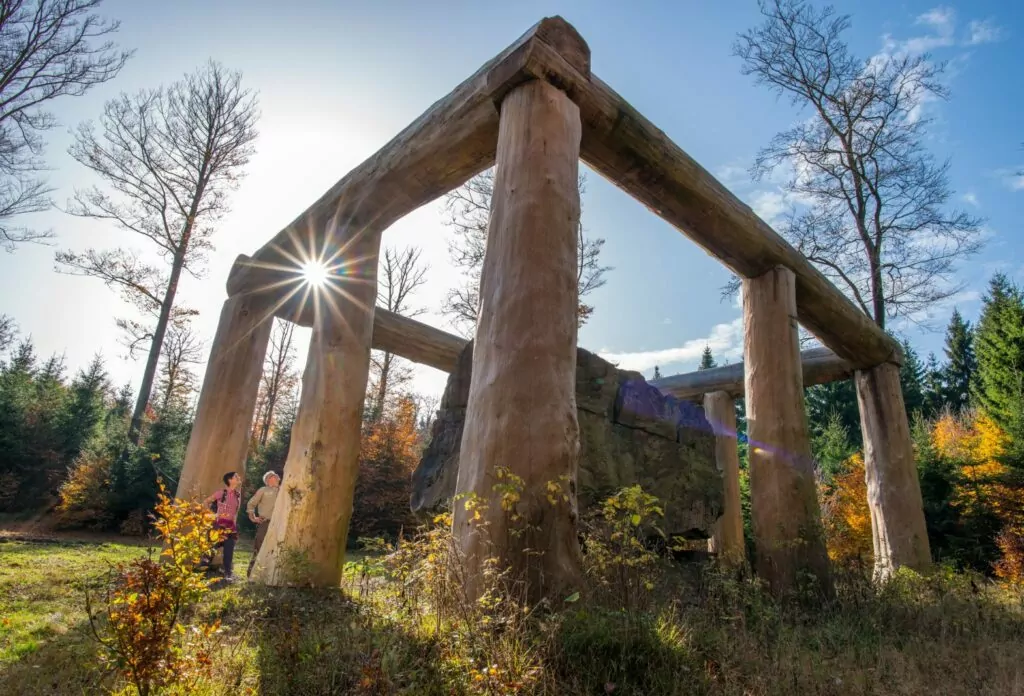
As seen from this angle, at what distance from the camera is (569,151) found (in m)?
4.17

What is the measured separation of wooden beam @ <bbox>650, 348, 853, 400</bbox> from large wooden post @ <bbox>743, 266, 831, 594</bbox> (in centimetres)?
241

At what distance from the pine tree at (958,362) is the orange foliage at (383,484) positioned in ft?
101

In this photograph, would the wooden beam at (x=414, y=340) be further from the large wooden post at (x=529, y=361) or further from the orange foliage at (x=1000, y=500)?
the orange foliage at (x=1000, y=500)

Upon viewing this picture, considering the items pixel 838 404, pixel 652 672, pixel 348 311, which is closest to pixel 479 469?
pixel 652 672

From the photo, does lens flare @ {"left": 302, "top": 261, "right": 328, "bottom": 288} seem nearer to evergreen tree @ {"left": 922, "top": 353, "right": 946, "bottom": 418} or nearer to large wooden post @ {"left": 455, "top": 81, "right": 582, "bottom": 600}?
large wooden post @ {"left": 455, "top": 81, "right": 582, "bottom": 600}

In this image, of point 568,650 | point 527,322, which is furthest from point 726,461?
point 568,650

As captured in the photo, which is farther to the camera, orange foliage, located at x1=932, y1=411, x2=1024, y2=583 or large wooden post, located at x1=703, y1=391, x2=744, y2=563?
large wooden post, located at x1=703, y1=391, x2=744, y2=563

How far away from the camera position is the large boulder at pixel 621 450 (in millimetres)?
6805

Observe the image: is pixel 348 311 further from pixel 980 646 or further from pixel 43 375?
pixel 43 375

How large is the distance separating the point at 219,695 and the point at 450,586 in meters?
1.10

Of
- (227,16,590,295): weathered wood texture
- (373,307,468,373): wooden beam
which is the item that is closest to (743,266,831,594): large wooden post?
(227,16,590,295): weathered wood texture

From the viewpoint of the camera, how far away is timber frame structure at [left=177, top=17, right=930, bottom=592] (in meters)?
3.58

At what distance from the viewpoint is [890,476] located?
26.2ft

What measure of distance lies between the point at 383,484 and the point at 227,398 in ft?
25.6
